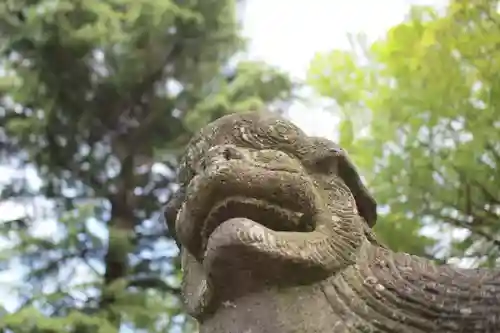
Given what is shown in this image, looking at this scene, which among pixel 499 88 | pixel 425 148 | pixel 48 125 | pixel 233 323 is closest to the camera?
pixel 233 323

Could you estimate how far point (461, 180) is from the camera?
2.68m

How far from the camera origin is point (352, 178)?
1413 mm

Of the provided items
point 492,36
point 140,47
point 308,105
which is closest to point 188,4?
point 140,47

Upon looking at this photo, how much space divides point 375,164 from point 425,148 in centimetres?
22

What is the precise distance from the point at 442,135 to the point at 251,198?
5.78 feet

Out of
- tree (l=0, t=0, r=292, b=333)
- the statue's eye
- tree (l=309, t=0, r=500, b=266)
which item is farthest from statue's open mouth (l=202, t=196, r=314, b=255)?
tree (l=0, t=0, r=292, b=333)

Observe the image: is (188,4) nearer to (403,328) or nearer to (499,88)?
(499,88)

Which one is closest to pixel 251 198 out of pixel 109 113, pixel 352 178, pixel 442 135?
pixel 352 178

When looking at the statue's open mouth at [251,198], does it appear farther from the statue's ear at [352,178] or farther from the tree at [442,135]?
the tree at [442,135]

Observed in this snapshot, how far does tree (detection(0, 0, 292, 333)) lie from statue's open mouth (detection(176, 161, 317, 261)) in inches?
86.2

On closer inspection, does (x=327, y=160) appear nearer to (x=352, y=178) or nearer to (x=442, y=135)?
(x=352, y=178)

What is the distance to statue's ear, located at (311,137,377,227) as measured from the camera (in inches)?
54.4

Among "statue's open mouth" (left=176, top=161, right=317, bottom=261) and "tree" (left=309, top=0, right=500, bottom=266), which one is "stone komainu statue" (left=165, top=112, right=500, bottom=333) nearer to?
"statue's open mouth" (left=176, top=161, right=317, bottom=261)

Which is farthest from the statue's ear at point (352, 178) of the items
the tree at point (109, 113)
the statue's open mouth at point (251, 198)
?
the tree at point (109, 113)
